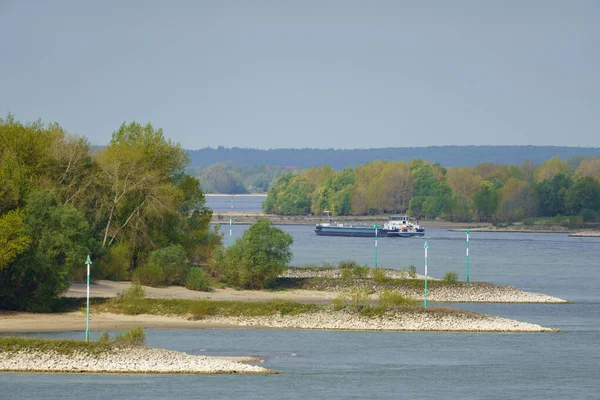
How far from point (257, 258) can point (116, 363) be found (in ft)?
90.6

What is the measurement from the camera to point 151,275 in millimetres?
62594

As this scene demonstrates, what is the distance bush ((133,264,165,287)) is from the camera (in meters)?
62.6

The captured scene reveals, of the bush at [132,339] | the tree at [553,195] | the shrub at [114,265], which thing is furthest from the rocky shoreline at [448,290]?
the tree at [553,195]

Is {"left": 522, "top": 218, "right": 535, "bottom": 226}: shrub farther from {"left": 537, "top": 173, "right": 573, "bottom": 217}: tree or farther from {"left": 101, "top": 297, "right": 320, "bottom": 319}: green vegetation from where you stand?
{"left": 101, "top": 297, "right": 320, "bottom": 319}: green vegetation

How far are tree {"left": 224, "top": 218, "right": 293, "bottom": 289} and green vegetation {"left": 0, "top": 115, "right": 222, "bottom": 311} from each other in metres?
2.92

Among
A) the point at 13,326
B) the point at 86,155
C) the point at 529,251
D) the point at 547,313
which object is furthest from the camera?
the point at 529,251

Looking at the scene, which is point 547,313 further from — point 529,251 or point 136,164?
point 529,251

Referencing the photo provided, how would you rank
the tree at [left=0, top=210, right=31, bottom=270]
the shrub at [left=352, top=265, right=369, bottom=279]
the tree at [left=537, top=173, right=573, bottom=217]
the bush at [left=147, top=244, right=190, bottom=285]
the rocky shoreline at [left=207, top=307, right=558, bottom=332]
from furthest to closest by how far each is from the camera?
the tree at [left=537, top=173, right=573, bottom=217] < the shrub at [left=352, top=265, right=369, bottom=279] < the bush at [left=147, top=244, right=190, bottom=285] < the rocky shoreline at [left=207, top=307, right=558, bottom=332] < the tree at [left=0, top=210, right=31, bottom=270]

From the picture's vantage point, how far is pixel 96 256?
201 ft

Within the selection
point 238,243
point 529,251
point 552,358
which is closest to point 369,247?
point 529,251

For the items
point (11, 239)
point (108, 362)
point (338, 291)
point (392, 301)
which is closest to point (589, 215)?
point (338, 291)

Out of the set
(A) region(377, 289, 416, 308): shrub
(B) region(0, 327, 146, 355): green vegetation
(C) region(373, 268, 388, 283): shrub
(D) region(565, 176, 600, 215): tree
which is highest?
(D) region(565, 176, 600, 215): tree

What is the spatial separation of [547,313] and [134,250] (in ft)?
78.5

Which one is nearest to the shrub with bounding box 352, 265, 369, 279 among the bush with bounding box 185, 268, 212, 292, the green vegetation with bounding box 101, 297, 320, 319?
the bush with bounding box 185, 268, 212, 292
